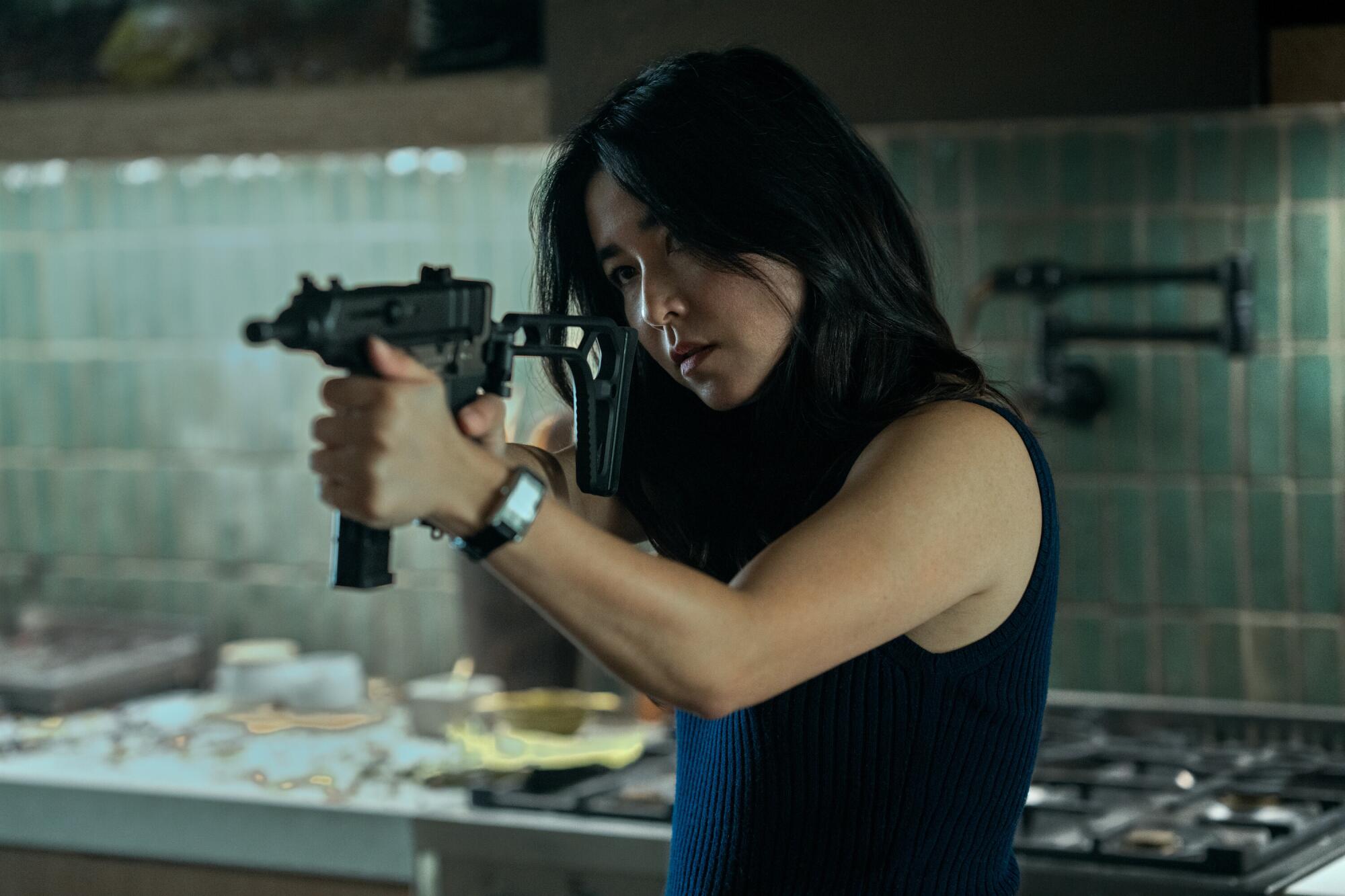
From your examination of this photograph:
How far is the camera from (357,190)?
2479 mm

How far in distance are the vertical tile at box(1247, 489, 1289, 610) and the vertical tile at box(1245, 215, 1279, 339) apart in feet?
0.65

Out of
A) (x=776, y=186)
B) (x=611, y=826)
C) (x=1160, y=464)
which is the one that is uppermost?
(x=776, y=186)

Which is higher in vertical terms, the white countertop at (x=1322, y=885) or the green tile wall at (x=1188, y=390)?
the green tile wall at (x=1188, y=390)

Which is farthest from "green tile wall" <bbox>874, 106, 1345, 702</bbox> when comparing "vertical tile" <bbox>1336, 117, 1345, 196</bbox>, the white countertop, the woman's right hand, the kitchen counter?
the woman's right hand

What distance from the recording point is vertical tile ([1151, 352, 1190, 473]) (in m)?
2.06

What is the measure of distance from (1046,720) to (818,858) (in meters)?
1.06

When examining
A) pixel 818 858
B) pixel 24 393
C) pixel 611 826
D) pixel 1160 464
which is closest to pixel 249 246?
pixel 24 393

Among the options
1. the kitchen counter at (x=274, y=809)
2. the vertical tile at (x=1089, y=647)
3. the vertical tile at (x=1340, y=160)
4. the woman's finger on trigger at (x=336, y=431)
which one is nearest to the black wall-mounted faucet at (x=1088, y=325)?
the vertical tile at (x=1340, y=160)

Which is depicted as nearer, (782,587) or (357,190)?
(782,587)

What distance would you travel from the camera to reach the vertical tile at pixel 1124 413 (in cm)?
209

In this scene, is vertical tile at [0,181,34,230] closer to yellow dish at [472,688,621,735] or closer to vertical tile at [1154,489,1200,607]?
yellow dish at [472,688,621,735]

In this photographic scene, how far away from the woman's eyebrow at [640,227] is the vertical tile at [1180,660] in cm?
119

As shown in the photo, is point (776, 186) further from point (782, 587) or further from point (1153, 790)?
point (1153, 790)

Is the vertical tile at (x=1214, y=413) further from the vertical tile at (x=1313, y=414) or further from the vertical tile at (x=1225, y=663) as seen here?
the vertical tile at (x=1225, y=663)
